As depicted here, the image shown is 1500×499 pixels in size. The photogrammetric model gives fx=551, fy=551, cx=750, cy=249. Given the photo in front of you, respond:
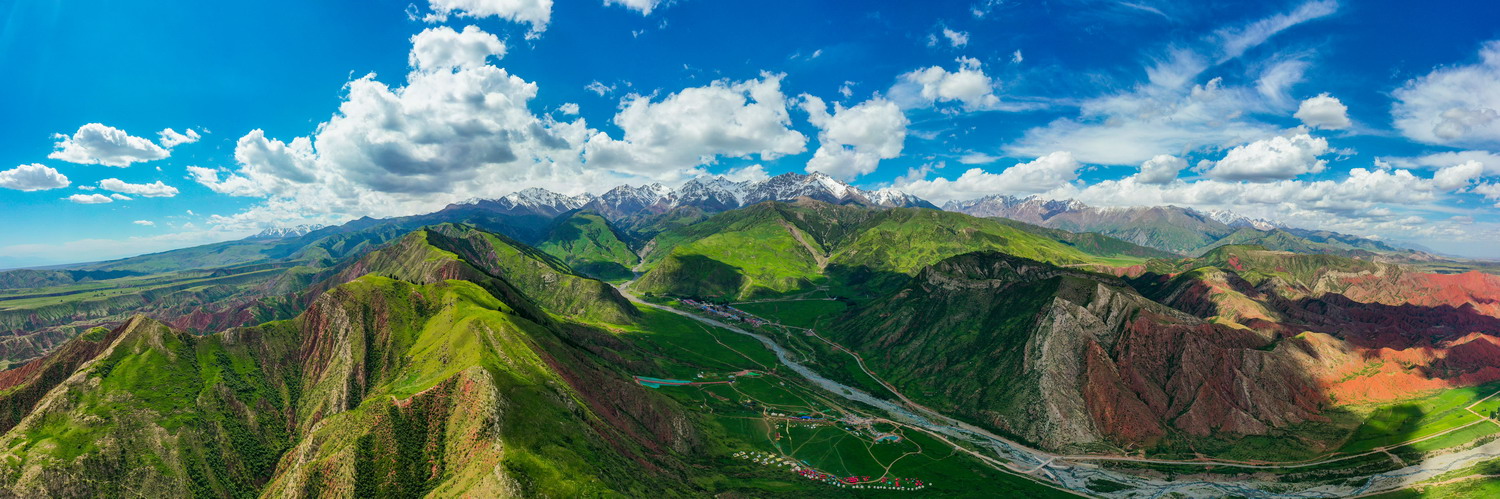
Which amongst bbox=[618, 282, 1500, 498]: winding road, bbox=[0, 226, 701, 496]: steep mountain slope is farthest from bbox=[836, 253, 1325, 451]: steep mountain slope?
bbox=[0, 226, 701, 496]: steep mountain slope

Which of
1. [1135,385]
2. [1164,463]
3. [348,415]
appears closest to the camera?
[348,415]

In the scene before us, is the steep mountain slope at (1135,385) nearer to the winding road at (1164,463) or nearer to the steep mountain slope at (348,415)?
the winding road at (1164,463)

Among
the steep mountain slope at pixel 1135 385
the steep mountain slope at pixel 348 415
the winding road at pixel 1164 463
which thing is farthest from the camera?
the steep mountain slope at pixel 1135 385

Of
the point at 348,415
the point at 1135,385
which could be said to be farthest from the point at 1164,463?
the point at 348,415

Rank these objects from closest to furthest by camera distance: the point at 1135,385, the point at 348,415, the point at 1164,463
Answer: the point at 348,415 → the point at 1164,463 → the point at 1135,385

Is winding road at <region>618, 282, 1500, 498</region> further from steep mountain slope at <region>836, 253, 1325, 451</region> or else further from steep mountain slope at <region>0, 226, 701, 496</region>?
steep mountain slope at <region>0, 226, 701, 496</region>

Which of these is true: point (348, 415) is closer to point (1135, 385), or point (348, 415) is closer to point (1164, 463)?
point (1164, 463)

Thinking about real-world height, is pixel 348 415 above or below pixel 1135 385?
above

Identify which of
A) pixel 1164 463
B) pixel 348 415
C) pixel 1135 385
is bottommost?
pixel 1164 463

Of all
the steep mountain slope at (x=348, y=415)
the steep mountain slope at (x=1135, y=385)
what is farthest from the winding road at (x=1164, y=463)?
the steep mountain slope at (x=348, y=415)
